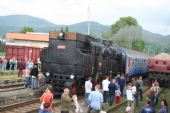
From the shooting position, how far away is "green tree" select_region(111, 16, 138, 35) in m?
128

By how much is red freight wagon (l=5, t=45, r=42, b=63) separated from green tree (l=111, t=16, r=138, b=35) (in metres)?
80.8

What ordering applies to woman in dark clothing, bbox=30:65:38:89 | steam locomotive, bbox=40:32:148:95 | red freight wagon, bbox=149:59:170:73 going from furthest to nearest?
red freight wagon, bbox=149:59:170:73
woman in dark clothing, bbox=30:65:38:89
steam locomotive, bbox=40:32:148:95

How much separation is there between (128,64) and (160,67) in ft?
10.2

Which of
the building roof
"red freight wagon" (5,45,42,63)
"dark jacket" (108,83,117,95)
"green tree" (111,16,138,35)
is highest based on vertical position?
"green tree" (111,16,138,35)

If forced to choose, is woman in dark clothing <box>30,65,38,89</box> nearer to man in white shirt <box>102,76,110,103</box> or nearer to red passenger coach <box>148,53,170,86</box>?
man in white shirt <box>102,76,110,103</box>

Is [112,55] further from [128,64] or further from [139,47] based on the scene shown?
[139,47]

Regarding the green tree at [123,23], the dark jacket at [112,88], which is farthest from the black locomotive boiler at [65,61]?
the green tree at [123,23]

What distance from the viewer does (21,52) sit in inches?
1964

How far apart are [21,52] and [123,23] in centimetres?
8139

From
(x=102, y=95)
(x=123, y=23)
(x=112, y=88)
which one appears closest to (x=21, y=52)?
(x=112, y=88)

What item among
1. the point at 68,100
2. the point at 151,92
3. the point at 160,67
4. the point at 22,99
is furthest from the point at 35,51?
the point at 68,100

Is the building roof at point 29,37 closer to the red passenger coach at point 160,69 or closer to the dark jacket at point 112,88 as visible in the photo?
the red passenger coach at point 160,69

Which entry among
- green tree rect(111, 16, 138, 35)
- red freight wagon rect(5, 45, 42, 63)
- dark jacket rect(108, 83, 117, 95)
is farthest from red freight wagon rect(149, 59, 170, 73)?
green tree rect(111, 16, 138, 35)

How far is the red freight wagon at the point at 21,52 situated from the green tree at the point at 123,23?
265 ft
